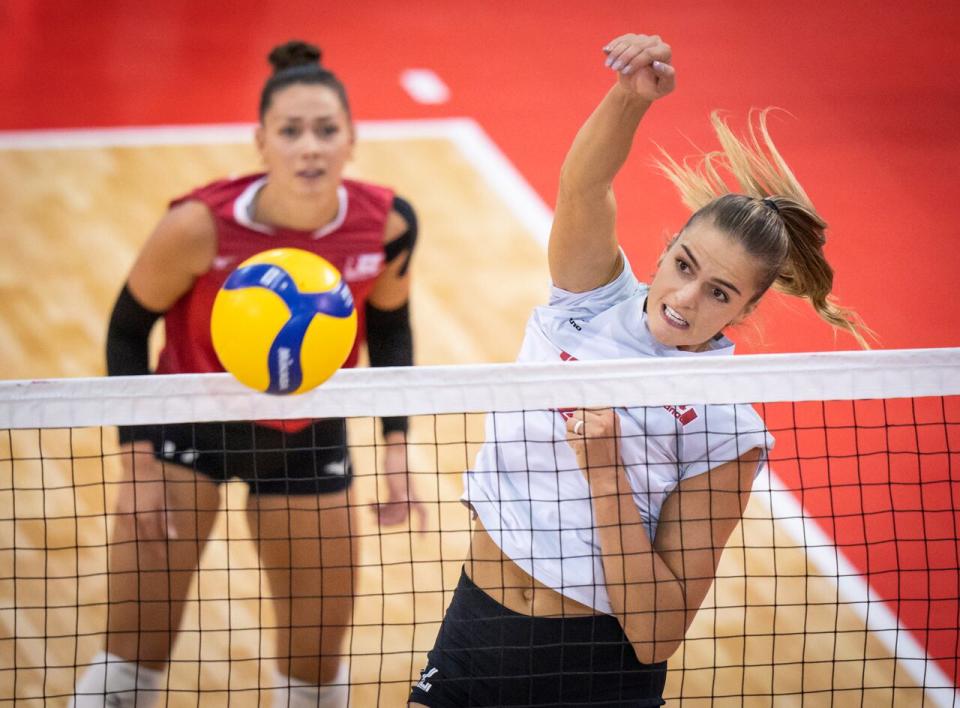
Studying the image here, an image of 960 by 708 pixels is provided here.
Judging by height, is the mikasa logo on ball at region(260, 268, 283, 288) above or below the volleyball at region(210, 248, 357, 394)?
above

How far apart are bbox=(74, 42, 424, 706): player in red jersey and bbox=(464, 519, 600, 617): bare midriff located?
0.72m

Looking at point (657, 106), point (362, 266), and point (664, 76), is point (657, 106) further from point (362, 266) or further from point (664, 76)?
point (664, 76)

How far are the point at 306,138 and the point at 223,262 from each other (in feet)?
1.87

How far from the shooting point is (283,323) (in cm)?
265

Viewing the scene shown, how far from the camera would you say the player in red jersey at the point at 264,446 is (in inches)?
148

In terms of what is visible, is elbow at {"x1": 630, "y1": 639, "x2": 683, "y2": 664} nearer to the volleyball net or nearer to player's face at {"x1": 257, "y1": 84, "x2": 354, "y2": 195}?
the volleyball net

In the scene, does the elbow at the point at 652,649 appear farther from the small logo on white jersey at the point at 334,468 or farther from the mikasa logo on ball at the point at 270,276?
the small logo on white jersey at the point at 334,468

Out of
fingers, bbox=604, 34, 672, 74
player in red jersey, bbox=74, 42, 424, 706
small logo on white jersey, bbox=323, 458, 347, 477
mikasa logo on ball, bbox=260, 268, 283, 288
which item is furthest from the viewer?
small logo on white jersey, bbox=323, 458, 347, 477

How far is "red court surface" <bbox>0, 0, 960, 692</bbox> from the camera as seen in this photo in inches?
287

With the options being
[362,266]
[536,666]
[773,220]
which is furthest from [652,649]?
[362,266]

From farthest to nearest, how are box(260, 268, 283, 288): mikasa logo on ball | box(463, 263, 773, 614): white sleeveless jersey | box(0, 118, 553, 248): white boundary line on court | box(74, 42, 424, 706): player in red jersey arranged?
box(0, 118, 553, 248): white boundary line on court < box(74, 42, 424, 706): player in red jersey < box(463, 263, 773, 614): white sleeveless jersey < box(260, 268, 283, 288): mikasa logo on ball

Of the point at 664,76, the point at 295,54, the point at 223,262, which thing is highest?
the point at 295,54

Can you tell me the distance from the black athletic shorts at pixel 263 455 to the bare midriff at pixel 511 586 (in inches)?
36.2

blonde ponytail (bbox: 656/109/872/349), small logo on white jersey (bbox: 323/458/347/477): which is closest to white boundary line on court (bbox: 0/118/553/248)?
small logo on white jersey (bbox: 323/458/347/477)
